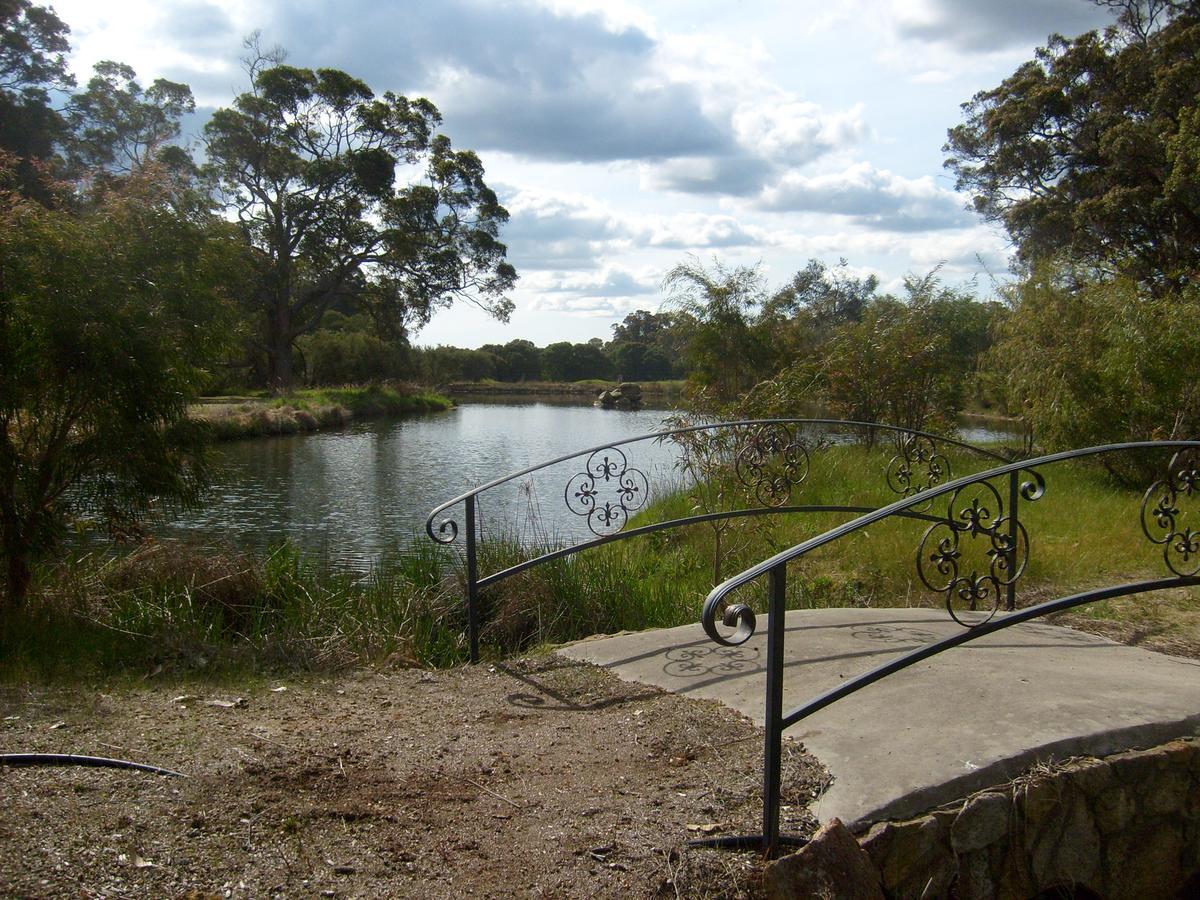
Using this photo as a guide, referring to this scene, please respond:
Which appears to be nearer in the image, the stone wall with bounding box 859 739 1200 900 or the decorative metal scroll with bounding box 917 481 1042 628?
the stone wall with bounding box 859 739 1200 900

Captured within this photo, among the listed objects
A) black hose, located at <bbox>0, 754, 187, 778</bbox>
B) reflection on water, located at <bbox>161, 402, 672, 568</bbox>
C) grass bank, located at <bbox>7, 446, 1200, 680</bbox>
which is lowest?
reflection on water, located at <bbox>161, 402, 672, 568</bbox>

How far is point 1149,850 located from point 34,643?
591 cm

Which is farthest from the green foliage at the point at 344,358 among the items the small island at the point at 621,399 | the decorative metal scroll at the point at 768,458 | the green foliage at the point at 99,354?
the decorative metal scroll at the point at 768,458

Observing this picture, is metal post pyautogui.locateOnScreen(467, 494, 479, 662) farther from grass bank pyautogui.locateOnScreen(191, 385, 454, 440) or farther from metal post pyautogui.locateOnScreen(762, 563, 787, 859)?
grass bank pyautogui.locateOnScreen(191, 385, 454, 440)

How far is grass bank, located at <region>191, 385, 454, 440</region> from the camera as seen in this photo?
28156 mm

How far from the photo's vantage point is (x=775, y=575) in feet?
9.62

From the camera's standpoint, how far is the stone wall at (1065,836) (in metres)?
3.15

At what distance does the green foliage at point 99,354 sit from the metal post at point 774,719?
17.6ft

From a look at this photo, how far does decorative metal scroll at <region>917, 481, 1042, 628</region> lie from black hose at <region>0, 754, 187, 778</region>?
9.38ft

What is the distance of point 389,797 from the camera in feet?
10.9

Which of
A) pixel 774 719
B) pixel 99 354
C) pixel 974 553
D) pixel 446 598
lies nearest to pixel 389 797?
pixel 774 719

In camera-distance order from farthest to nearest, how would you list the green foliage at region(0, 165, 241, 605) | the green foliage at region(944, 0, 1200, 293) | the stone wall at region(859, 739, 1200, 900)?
the green foliage at region(944, 0, 1200, 293) < the green foliage at region(0, 165, 241, 605) < the stone wall at region(859, 739, 1200, 900)

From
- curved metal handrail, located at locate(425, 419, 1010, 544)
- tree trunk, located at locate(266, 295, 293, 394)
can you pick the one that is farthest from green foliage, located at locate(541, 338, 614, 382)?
curved metal handrail, located at locate(425, 419, 1010, 544)

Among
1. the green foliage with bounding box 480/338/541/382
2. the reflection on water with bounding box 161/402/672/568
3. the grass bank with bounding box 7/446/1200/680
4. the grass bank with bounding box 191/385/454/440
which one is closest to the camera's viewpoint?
the grass bank with bounding box 7/446/1200/680
